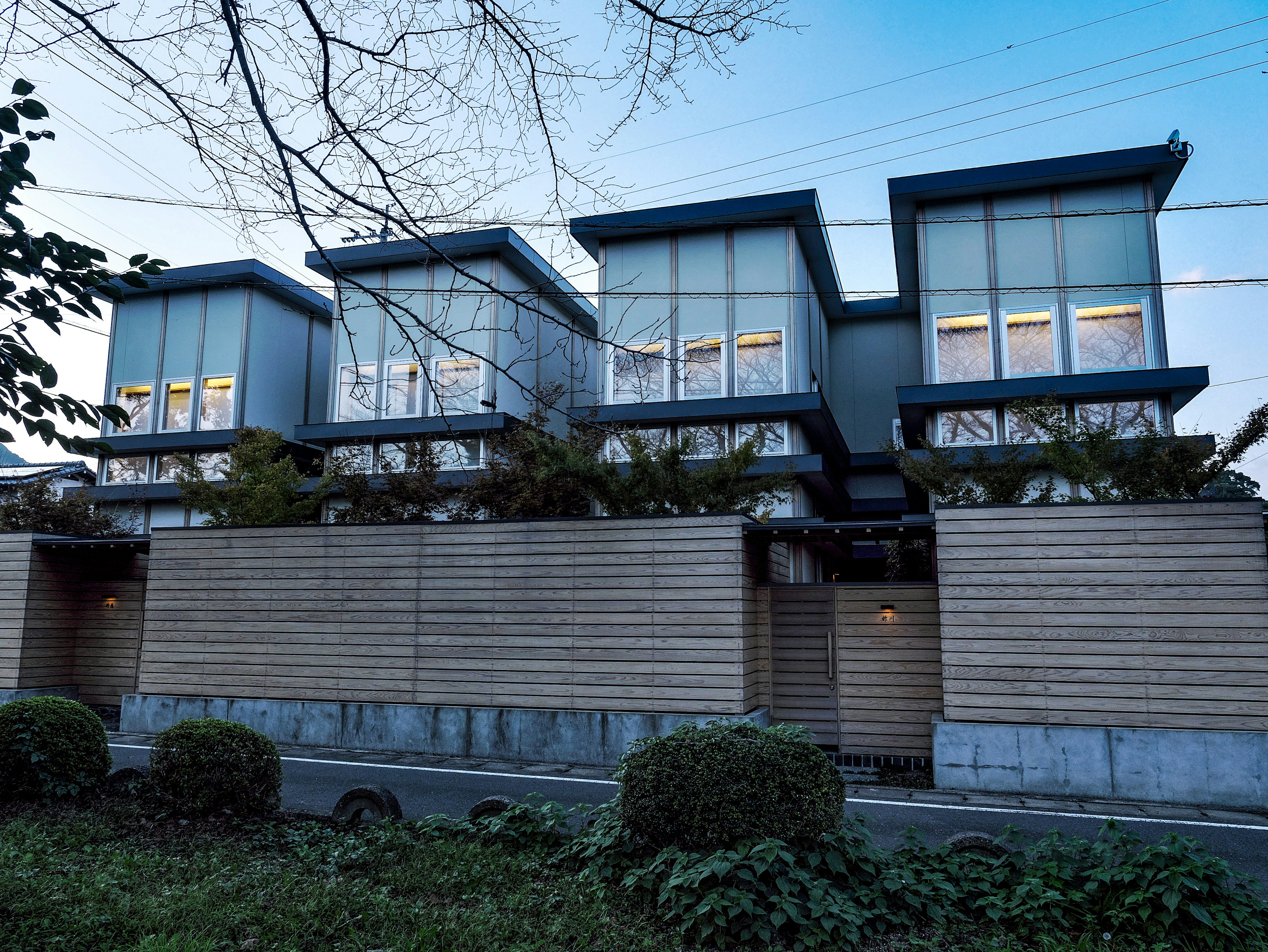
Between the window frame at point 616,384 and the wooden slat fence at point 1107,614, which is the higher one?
the window frame at point 616,384

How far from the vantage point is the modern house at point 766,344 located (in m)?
14.7

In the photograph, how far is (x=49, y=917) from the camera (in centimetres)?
467

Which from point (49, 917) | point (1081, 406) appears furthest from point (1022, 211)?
point (49, 917)

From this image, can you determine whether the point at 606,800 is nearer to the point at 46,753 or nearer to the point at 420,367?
the point at 46,753

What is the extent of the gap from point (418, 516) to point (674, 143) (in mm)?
12602

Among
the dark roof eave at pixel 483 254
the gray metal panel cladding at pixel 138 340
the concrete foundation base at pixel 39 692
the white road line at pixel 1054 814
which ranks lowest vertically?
the white road line at pixel 1054 814

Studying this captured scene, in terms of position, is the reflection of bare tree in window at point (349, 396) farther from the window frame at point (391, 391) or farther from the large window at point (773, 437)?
the large window at point (773, 437)

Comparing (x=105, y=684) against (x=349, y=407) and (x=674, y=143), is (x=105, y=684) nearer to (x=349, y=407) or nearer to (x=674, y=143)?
(x=349, y=407)

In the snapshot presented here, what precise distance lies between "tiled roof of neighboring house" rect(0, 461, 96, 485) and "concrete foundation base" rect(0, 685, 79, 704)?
649 centimetres

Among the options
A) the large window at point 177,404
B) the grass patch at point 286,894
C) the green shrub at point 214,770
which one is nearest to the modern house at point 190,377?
the large window at point 177,404

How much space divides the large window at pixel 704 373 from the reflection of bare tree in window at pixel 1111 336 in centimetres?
638

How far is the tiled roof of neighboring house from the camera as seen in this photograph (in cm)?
2072

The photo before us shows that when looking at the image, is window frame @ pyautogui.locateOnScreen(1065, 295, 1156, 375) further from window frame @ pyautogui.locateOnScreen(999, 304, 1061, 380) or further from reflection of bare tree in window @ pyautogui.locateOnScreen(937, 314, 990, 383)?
reflection of bare tree in window @ pyautogui.locateOnScreen(937, 314, 990, 383)

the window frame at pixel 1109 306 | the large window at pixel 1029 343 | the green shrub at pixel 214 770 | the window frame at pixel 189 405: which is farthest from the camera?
the window frame at pixel 189 405
